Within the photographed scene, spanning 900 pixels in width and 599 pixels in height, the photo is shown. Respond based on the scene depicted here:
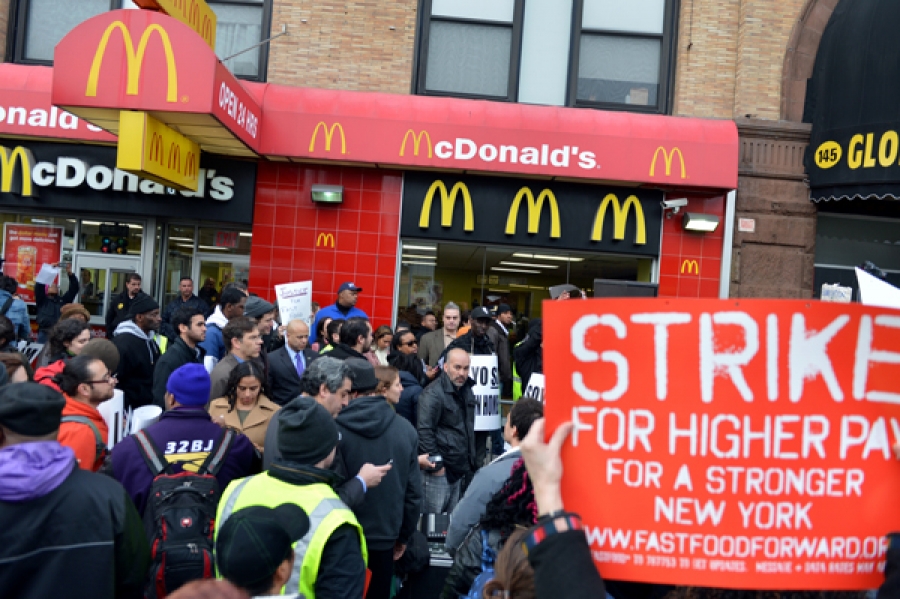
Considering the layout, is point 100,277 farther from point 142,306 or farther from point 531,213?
point 531,213

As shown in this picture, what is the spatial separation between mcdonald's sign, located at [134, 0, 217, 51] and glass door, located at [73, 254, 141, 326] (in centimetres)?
405

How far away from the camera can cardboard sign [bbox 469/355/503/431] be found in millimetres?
7484

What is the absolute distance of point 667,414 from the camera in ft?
6.74

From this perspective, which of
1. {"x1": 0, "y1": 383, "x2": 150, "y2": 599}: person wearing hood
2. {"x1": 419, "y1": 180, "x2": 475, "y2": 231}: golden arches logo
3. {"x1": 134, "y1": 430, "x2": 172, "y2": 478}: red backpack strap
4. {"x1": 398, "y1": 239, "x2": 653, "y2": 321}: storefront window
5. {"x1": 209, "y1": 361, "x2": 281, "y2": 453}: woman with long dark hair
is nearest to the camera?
{"x1": 0, "y1": 383, "x2": 150, "y2": 599}: person wearing hood

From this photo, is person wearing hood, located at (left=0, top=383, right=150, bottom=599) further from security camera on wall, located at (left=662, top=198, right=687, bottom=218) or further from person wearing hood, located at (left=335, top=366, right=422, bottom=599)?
security camera on wall, located at (left=662, top=198, right=687, bottom=218)

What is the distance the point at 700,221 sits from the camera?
12.1 meters

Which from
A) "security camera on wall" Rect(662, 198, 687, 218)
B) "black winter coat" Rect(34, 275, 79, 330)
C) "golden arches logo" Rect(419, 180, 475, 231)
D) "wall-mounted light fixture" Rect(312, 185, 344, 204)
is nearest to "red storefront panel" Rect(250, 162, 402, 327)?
"wall-mounted light fixture" Rect(312, 185, 344, 204)

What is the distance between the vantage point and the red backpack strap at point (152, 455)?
378 cm

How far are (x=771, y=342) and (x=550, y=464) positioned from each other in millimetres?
662

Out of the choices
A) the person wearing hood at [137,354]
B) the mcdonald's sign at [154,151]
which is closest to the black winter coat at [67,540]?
the person wearing hood at [137,354]

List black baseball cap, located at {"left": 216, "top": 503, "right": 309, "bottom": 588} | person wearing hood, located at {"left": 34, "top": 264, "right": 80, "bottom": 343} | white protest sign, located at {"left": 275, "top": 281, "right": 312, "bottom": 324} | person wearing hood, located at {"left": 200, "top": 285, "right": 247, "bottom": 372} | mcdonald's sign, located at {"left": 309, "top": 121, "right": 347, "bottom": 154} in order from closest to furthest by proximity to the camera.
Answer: black baseball cap, located at {"left": 216, "top": 503, "right": 309, "bottom": 588} → person wearing hood, located at {"left": 200, "top": 285, "right": 247, "bottom": 372} → white protest sign, located at {"left": 275, "top": 281, "right": 312, "bottom": 324} → person wearing hood, located at {"left": 34, "top": 264, "right": 80, "bottom": 343} → mcdonald's sign, located at {"left": 309, "top": 121, "right": 347, "bottom": 154}

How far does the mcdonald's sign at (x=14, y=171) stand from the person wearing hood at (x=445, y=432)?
28.7 ft

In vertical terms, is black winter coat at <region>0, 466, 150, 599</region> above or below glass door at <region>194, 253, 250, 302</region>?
below

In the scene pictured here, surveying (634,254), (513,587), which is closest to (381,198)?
(634,254)
